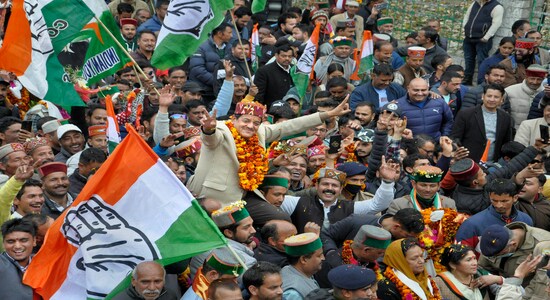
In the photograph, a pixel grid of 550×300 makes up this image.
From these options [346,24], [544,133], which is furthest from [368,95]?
[346,24]

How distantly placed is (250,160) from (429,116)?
157 inches

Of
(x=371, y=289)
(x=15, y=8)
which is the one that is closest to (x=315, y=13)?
(x=15, y=8)

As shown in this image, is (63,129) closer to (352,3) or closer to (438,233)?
(438,233)

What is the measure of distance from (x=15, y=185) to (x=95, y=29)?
10.6 feet

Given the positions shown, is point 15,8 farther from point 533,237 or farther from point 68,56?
point 533,237

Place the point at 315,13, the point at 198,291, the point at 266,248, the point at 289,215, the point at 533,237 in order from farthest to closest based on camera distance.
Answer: the point at 315,13, the point at 289,215, the point at 533,237, the point at 266,248, the point at 198,291

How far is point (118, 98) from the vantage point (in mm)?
13781

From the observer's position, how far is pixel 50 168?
10.8 m

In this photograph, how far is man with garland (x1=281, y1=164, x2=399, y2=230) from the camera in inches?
424

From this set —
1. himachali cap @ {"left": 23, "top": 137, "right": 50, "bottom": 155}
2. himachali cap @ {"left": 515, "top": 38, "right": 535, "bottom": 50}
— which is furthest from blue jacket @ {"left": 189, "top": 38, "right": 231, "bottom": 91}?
himachali cap @ {"left": 23, "top": 137, "right": 50, "bottom": 155}

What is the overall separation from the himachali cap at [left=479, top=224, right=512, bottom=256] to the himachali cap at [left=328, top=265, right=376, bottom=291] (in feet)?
6.01

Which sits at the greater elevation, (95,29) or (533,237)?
(95,29)

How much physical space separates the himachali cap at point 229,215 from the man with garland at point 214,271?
0.86 meters

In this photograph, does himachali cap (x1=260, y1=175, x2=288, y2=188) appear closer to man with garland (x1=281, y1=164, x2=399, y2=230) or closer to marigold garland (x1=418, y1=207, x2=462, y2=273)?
man with garland (x1=281, y1=164, x2=399, y2=230)
